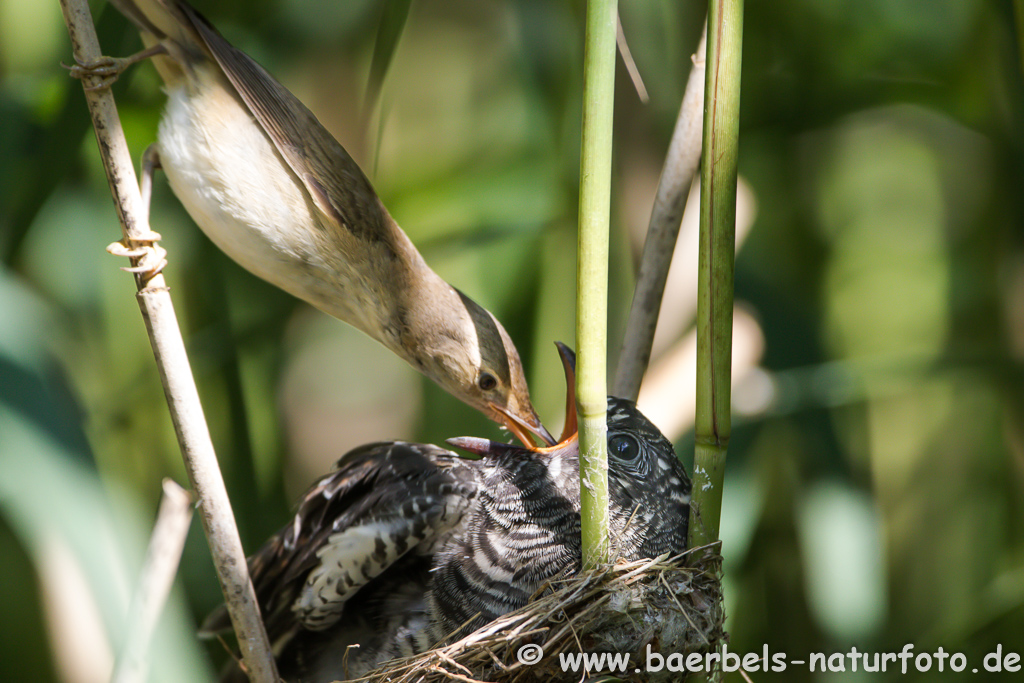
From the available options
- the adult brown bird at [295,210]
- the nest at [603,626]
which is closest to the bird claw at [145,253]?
the adult brown bird at [295,210]

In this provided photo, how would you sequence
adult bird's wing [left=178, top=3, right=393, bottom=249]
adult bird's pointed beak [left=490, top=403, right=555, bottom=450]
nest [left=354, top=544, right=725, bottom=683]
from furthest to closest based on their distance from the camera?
adult bird's pointed beak [left=490, top=403, right=555, bottom=450] → adult bird's wing [left=178, top=3, right=393, bottom=249] → nest [left=354, top=544, right=725, bottom=683]

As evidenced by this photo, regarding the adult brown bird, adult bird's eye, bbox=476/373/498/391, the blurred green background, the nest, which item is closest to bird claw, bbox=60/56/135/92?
the adult brown bird

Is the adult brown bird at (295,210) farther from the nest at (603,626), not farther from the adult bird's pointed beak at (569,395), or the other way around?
the nest at (603,626)

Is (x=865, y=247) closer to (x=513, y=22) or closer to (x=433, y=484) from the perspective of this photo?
(x=513, y=22)

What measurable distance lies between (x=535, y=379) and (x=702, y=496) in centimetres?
108

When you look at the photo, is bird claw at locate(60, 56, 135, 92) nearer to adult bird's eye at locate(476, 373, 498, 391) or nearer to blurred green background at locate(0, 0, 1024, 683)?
blurred green background at locate(0, 0, 1024, 683)

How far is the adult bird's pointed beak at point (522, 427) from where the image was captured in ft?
4.92

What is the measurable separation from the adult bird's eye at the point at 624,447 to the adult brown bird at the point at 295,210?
0.23 meters

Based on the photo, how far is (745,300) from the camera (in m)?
1.87

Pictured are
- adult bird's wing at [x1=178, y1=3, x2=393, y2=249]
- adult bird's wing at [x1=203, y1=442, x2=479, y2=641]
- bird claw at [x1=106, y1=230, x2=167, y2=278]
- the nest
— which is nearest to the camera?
the nest

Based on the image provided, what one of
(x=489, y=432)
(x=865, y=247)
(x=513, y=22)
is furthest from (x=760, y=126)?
(x=489, y=432)

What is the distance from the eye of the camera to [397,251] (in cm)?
150

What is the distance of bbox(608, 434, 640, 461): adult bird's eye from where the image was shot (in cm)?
132

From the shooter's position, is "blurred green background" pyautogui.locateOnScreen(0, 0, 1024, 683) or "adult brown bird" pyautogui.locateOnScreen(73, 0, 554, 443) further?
"blurred green background" pyautogui.locateOnScreen(0, 0, 1024, 683)
